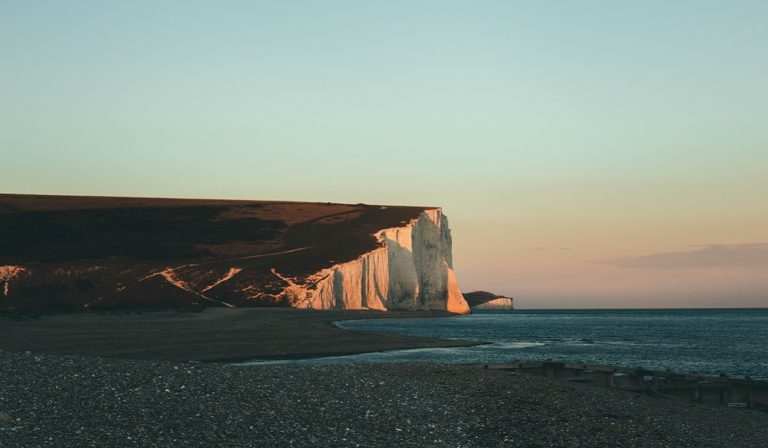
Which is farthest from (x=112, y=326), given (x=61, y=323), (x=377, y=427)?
(x=377, y=427)

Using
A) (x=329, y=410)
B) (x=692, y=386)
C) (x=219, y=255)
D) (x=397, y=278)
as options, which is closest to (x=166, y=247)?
(x=219, y=255)

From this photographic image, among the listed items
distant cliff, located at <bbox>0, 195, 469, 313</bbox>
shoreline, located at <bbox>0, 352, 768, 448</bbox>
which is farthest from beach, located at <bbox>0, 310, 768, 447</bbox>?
distant cliff, located at <bbox>0, 195, 469, 313</bbox>

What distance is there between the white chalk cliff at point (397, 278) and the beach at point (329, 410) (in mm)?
90048

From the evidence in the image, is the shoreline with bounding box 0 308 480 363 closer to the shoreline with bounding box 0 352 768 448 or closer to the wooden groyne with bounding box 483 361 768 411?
the shoreline with bounding box 0 352 768 448

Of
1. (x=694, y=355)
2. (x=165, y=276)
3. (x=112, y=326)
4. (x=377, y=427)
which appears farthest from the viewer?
(x=165, y=276)

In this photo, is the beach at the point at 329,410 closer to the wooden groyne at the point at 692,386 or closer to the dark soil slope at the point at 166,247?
the wooden groyne at the point at 692,386

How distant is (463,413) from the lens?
21.9 metres

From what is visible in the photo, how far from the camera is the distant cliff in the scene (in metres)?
118

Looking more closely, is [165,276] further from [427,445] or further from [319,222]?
[427,445]

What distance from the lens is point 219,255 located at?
139250 mm

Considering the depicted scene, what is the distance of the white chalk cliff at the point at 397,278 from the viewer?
12231 cm

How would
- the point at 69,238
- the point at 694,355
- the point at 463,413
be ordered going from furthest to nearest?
1. the point at 69,238
2. the point at 694,355
3. the point at 463,413

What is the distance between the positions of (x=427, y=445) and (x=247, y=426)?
4.53m

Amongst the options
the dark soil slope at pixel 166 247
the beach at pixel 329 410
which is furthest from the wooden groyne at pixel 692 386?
the dark soil slope at pixel 166 247
